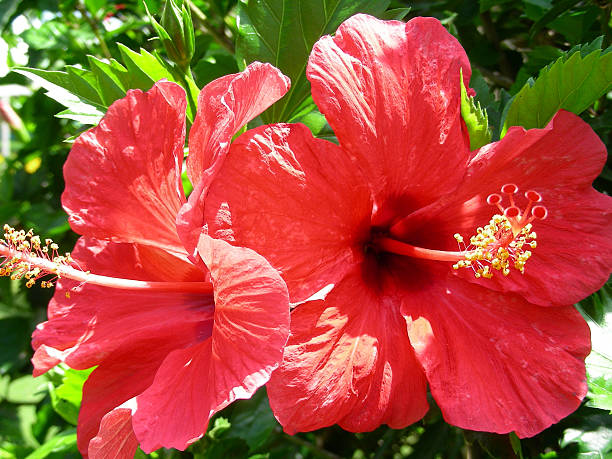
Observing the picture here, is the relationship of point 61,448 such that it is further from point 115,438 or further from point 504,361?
point 504,361

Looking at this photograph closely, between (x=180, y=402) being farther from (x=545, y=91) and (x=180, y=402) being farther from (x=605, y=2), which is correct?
(x=605, y=2)

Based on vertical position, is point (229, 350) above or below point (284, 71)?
below

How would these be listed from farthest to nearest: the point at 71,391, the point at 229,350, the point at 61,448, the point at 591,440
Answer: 1. the point at 61,448
2. the point at 71,391
3. the point at 591,440
4. the point at 229,350

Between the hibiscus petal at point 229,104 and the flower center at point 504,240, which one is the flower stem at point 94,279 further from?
the flower center at point 504,240

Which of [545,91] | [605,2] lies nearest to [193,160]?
[545,91]

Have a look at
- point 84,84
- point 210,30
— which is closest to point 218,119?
point 84,84

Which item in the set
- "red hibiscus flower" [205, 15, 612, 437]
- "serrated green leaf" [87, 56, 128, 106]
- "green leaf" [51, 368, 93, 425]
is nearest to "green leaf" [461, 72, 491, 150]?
"red hibiscus flower" [205, 15, 612, 437]

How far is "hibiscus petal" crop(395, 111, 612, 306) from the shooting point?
1.05 meters

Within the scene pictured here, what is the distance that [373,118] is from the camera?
3.46 feet

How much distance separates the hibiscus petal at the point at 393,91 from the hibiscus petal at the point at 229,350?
0.30 metres

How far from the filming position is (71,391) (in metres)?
1.59

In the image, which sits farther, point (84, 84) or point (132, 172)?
point (84, 84)

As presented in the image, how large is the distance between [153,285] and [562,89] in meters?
0.83

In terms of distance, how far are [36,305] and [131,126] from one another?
1.99m
